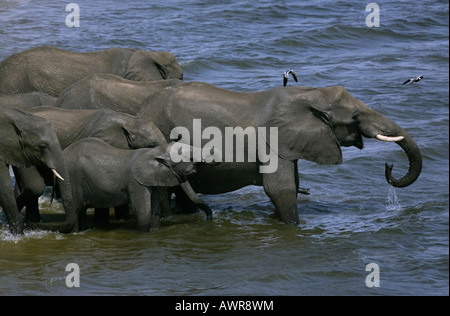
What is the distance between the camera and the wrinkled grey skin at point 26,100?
Result: 14.4m

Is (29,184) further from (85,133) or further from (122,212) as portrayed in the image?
(122,212)

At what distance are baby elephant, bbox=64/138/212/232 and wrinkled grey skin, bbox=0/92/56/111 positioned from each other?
1.70 metres

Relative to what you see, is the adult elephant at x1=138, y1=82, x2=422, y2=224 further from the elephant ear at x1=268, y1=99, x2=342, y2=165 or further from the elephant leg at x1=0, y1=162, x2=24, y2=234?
the elephant leg at x1=0, y1=162, x2=24, y2=234

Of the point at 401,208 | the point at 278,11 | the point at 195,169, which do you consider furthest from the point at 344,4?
the point at 195,169

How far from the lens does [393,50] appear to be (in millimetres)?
26016

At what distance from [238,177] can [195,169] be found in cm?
95

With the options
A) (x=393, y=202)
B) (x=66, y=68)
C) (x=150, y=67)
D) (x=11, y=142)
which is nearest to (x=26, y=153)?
(x=11, y=142)

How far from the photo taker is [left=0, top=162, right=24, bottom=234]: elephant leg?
12.9 metres

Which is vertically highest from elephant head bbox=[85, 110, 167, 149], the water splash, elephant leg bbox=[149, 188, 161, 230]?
elephant head bbox=[85, 110, 167, 149]

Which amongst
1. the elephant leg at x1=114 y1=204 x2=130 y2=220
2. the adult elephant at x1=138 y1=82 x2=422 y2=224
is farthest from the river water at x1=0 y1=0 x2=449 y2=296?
the adult elephant at x1=138 y1=82 x2=422 y2=224

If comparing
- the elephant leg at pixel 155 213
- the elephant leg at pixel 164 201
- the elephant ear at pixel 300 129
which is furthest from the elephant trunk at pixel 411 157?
the elephant leg at pixel 155 213

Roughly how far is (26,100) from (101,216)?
213cm
